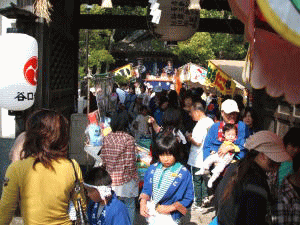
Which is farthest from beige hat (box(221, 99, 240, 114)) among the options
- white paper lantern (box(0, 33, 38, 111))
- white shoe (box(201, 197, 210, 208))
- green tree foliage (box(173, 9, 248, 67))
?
green tree foliage (box(173, 9, 248, 67))

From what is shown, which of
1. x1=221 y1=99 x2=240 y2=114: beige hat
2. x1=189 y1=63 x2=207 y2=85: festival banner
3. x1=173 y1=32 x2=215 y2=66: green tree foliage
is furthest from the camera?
x1=173 y1=32 x2=215 y2=66: green tree foliage

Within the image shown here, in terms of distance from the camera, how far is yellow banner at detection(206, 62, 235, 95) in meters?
10.9

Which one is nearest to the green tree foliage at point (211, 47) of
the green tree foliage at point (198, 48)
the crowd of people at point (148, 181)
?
the green tree foliage at point (198, 48)

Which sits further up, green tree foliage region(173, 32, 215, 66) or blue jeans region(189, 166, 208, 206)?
green tree foliage region(173, 32, 215, 66)

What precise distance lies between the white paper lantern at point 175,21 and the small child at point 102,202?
3.81 metres

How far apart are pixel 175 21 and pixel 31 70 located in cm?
260

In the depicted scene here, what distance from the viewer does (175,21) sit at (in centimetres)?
686

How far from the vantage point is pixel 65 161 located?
2.99m

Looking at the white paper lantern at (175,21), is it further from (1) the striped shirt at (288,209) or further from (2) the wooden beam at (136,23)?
(2) the wooden beam at (136,23)

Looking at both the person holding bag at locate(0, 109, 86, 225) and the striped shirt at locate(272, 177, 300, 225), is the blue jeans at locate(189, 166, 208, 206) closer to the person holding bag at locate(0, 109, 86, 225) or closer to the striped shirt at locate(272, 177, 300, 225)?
the striped shirt at locate(272, 177, 300, 225)

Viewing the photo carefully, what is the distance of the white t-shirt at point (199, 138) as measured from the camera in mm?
6586

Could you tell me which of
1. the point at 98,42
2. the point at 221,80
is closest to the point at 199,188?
the point at 221,80

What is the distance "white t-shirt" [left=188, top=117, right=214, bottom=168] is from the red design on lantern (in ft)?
8.71

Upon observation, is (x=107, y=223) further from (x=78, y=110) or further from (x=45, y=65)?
(x=78, y=110)
